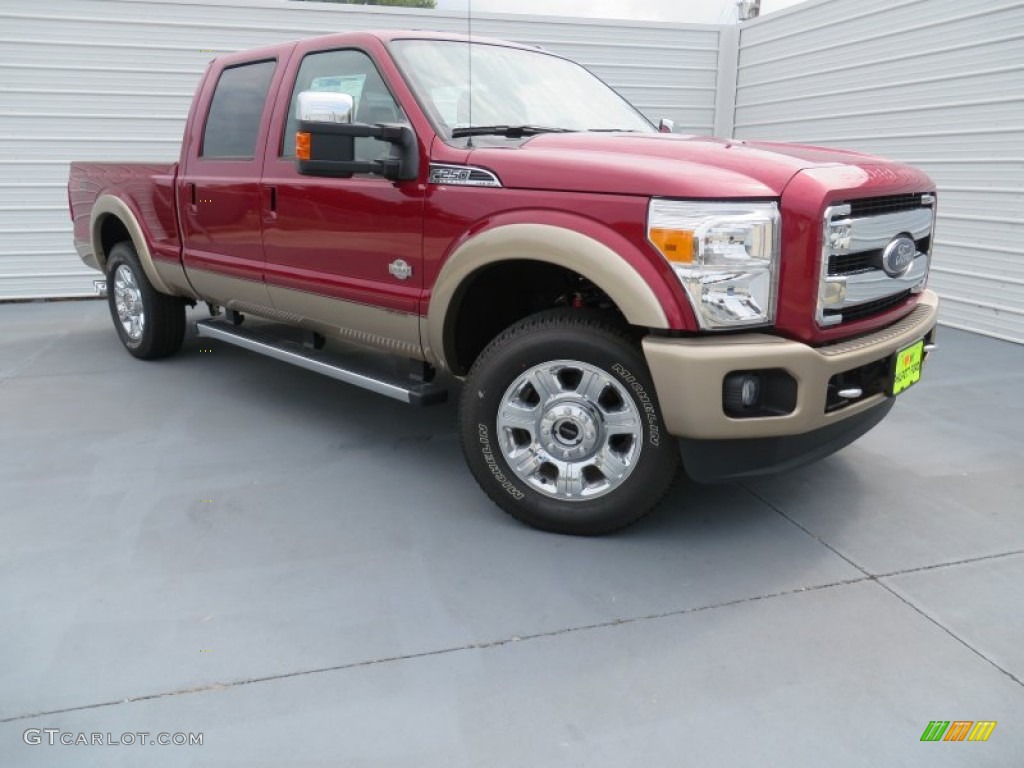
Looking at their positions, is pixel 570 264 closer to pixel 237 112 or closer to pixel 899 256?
pixel 899 256

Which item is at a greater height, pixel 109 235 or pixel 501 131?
pixel 501 131

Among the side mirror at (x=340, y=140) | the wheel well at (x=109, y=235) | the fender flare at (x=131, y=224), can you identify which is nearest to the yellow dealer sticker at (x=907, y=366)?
the side mirror at (x=340, y=140)

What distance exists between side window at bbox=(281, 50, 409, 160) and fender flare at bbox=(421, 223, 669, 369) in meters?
0.74

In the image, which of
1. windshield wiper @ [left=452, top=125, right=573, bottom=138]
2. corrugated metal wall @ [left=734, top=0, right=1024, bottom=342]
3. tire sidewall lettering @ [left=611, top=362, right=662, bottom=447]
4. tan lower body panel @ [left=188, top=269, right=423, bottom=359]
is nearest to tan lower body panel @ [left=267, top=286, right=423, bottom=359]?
tan lower body panel @ [left=188, top=269, right=423, bottom=359]

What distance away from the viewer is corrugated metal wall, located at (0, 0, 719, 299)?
8516mm

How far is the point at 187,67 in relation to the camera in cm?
895

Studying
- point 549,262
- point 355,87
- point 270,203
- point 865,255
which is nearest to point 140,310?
point 270,203

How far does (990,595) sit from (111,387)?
504 cm

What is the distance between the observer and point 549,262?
3055 mm

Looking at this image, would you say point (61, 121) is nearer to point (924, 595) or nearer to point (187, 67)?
point (187, 67)

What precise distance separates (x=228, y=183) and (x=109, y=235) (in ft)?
7.45

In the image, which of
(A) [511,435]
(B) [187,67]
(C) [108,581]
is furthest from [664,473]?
(B) [187,67]

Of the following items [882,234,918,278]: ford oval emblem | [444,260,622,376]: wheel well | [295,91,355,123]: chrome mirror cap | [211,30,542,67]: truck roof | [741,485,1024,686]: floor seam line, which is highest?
[211,30,542,67]: truck roof

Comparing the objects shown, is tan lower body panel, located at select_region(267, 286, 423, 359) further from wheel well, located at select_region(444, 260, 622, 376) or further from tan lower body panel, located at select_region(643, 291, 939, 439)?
tan lower body panel, located at select_region(643, 291, 939, 439)
